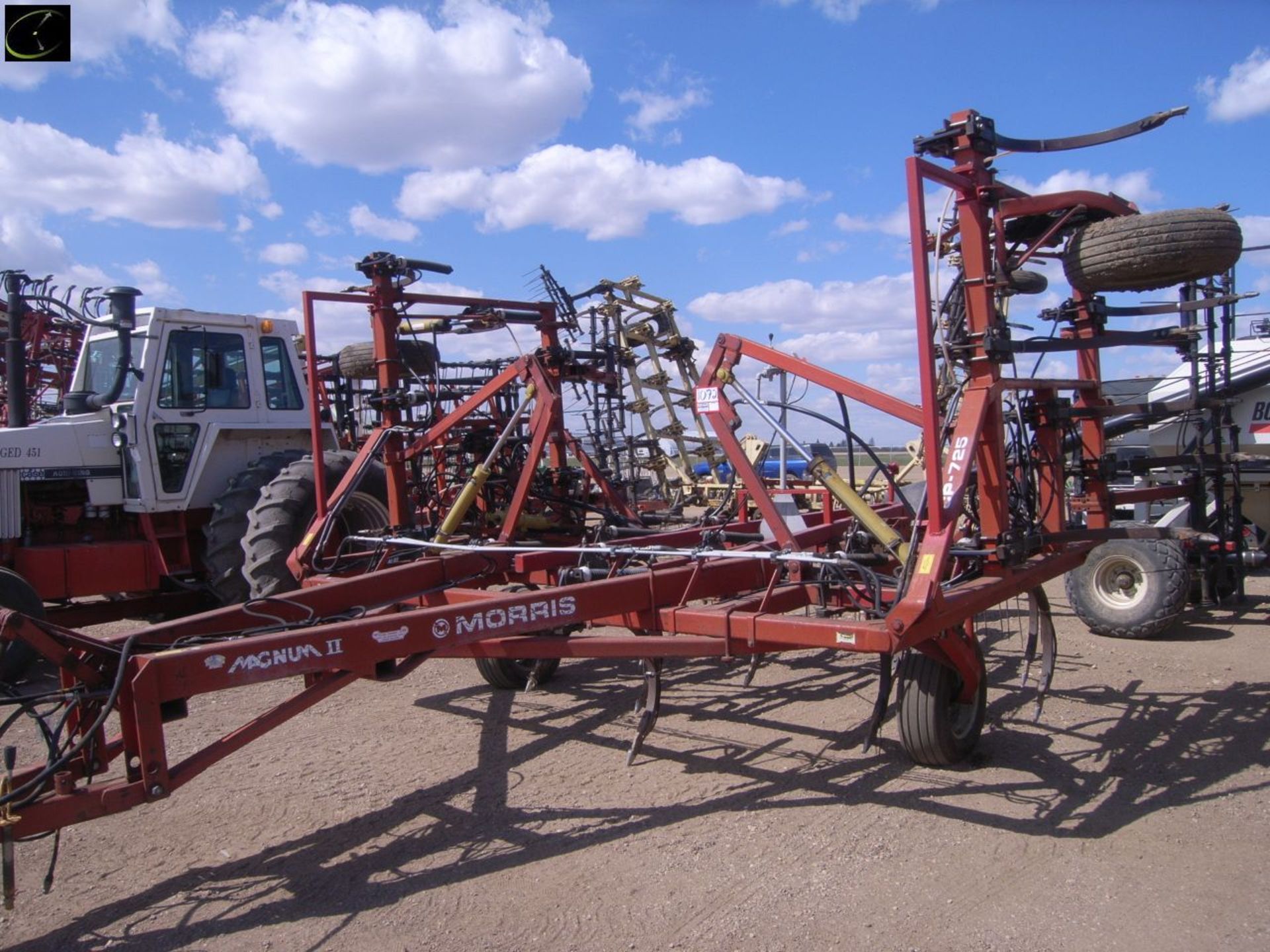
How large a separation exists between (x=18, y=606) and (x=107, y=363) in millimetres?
2422

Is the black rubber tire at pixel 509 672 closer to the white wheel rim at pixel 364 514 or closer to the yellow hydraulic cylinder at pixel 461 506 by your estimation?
the yellow hydraulic cylinder at pixel 461 506

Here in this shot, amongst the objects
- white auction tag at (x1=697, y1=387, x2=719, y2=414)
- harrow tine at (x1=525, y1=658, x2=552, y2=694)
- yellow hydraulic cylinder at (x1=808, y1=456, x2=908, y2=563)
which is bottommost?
harrow tine at (x1=525, y1=658, x2=552, y2=694)

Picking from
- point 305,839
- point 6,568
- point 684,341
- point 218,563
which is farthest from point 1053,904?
point 684,341

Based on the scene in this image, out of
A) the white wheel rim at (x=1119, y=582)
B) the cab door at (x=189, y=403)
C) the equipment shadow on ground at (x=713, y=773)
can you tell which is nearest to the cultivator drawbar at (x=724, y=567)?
the equipment shadow on ground at (x=713, y=773)

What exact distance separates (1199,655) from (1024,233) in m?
3.58

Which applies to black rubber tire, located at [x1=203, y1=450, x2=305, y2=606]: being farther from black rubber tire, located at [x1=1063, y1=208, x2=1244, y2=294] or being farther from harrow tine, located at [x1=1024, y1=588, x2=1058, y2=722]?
black rubber tire, located at [x1=1063, y1=208, x2=1244, y2=294]

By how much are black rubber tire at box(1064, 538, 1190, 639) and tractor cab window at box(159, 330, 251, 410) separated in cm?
672

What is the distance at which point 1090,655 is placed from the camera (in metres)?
7.01

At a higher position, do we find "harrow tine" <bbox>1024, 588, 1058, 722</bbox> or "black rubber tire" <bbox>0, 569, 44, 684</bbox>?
"black rubber tire" <bbox>0, 569, 44, 684</bbox>

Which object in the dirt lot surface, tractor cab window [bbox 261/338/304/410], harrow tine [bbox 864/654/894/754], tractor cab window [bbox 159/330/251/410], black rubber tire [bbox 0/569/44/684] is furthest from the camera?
tractor cab window [bbox 261/338/304/410]

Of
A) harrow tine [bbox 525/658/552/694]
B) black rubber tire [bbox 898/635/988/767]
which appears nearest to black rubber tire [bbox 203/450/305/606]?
harrow tine [bbox 525/658/552/694]

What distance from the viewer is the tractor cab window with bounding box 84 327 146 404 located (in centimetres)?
745

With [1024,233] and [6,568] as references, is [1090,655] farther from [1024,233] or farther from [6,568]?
[6,568]

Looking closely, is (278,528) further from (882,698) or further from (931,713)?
(931,713)
